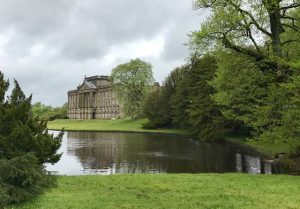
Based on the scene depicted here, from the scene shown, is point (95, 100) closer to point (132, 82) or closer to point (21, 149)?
point (132, 82)

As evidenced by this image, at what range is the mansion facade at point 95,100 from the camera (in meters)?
154

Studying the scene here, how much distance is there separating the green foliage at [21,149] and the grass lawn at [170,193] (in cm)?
50

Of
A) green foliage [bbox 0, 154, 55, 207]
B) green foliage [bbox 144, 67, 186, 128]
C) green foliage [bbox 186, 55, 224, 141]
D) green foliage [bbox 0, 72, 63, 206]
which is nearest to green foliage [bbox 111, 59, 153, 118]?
green foliage [bbox 144, 67, 186, 128]

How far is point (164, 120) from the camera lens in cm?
8150

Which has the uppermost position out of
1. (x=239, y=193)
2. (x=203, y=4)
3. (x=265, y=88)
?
(x=203, y=4)

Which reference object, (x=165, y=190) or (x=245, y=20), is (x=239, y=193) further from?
(x=245, y=20)

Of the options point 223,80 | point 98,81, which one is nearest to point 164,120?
point 223,80

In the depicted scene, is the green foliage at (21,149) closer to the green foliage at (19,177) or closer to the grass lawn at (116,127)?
the green foliage at (19,177)

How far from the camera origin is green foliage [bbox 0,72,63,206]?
10.8 metres

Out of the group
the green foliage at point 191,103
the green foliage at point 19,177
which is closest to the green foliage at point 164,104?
the green foliage at point 191,103

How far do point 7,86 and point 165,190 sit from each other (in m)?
8.09

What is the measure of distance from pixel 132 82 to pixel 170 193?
88.7 m

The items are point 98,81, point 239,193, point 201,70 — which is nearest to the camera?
point 239,193

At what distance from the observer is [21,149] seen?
14.7 m
